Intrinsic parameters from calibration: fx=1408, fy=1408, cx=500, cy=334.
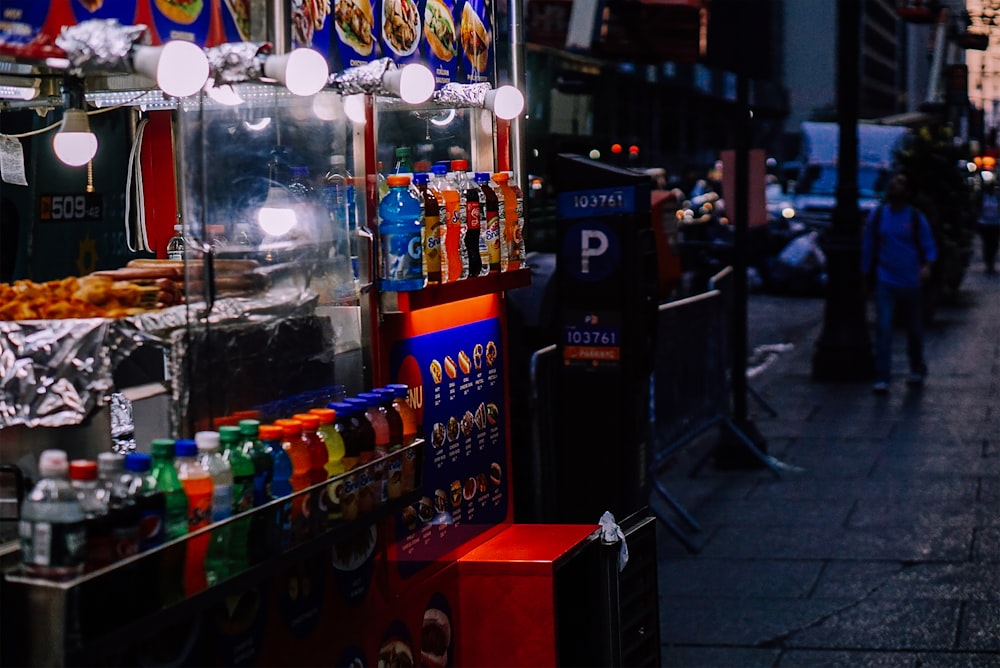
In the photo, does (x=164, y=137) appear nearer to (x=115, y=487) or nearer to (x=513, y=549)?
(x=513, y=549)

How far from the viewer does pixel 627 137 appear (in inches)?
1212

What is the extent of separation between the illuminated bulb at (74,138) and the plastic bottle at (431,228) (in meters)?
1.10

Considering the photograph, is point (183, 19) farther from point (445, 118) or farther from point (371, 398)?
point (445, 118)

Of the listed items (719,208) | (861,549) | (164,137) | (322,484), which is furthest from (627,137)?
(322,484)

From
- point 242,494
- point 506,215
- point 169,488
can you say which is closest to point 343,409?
point 242,494

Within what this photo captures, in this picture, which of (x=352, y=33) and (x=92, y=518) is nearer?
(x=92, y=518)

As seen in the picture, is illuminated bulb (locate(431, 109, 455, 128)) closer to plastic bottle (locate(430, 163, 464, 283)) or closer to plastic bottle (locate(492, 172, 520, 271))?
plastic bottle (locate(492, 172, 520, 271))

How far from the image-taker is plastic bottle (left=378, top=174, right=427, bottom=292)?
4477 mm

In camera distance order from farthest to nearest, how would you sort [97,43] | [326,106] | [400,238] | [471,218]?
[471,218], [400,238], [326,106], [97,43]

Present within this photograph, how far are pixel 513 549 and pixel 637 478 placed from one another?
6.82ft

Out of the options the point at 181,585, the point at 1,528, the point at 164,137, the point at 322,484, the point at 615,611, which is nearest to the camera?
the point at 181,585

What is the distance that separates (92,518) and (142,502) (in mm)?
156

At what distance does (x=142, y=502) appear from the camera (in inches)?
127

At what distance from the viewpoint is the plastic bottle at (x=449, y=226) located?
471 cm
